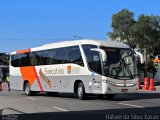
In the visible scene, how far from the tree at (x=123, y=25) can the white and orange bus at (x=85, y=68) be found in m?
34.4

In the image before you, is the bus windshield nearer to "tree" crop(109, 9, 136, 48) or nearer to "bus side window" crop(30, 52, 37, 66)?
"bus side window" crop(30, 52, 37, 66)

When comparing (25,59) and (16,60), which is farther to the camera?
(16,60)

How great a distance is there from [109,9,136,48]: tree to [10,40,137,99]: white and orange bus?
34.4 m

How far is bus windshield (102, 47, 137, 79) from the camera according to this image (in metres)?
22.6

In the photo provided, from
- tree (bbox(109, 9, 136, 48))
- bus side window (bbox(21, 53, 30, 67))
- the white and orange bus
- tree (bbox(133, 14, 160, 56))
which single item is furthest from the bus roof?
tree (bbox(109, 9, 136, 48))

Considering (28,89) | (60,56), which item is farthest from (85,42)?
(28,89)

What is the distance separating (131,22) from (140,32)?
102 inches

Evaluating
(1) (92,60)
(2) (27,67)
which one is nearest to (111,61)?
(1) (92,60)

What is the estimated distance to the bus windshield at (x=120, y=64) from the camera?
2264 cm

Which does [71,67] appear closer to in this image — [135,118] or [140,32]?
[135,118]

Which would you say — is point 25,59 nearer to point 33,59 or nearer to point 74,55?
point 33,59

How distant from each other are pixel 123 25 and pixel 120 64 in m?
41.2

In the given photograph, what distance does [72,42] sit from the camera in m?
25.2

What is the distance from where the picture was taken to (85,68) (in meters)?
23.7
